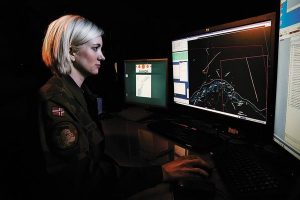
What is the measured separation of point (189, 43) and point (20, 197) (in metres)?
1.07

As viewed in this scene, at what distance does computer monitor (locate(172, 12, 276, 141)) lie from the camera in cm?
96

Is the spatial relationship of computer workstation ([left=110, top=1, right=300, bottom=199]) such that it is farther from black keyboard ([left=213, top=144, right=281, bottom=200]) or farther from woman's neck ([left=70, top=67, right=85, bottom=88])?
woman's neck ([left=70, top=67, right=85, bottom=88])

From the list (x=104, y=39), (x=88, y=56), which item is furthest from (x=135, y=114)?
(x=88, y=56)

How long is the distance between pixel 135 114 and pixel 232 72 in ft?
3.27

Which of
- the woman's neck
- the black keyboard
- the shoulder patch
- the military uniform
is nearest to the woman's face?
the woman's neck

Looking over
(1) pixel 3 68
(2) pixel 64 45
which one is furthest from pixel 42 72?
(2) pixel 64 45

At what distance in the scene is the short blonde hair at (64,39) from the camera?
1.11 m

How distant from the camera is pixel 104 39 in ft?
7.00

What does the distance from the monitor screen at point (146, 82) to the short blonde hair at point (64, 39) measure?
0.73 meters

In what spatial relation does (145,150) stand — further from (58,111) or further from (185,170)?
(58,111)

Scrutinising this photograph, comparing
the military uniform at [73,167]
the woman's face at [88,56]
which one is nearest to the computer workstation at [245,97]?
the military uniform at [73,167]

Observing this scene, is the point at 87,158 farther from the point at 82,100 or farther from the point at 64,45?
the point at 64,45

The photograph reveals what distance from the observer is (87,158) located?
847 mm

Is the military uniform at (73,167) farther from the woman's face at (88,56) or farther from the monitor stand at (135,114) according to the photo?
the monitor stand at (135,114)
